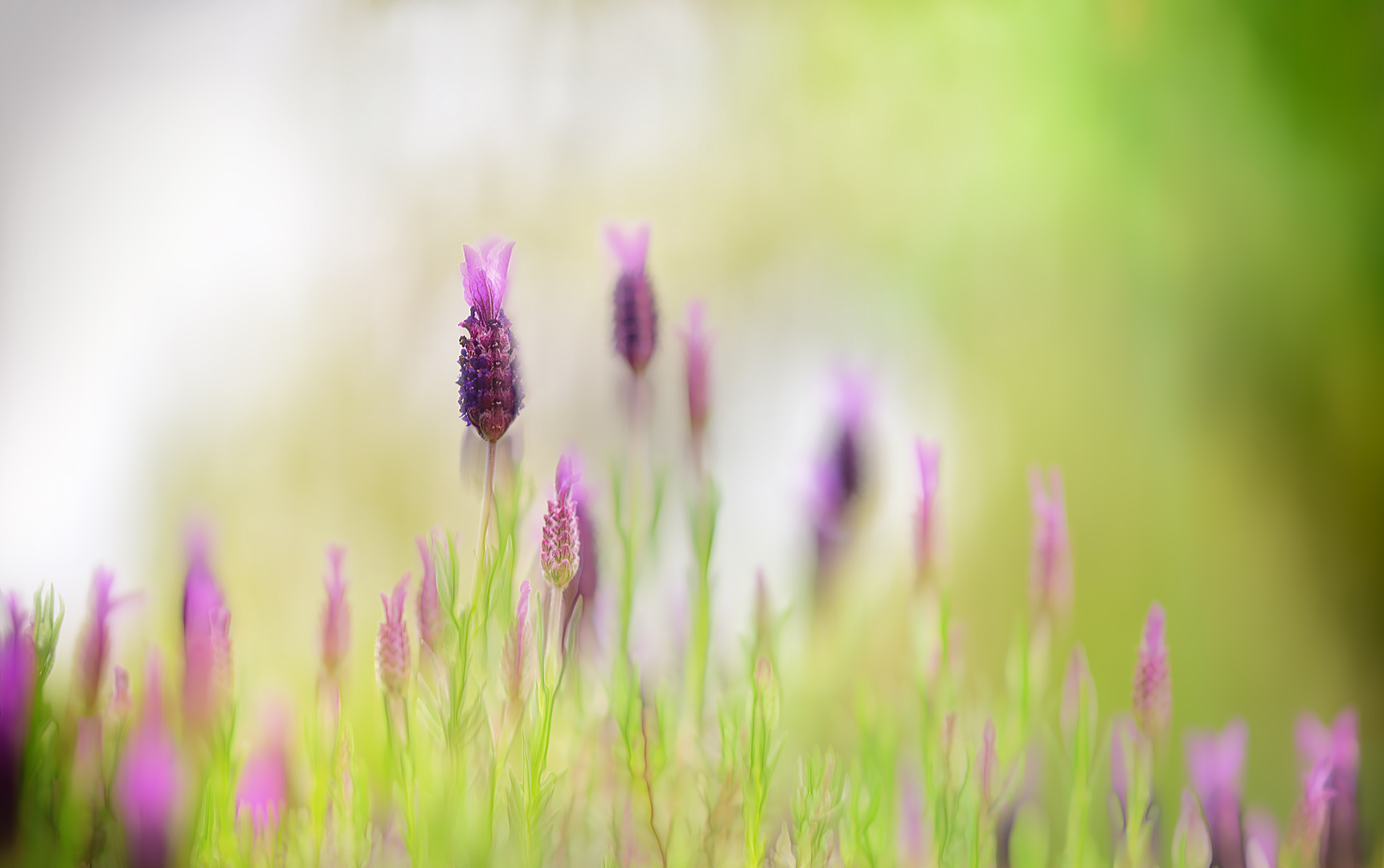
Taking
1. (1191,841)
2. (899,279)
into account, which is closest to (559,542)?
(1191,841)

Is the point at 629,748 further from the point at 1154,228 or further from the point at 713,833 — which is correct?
the point at 1154,228

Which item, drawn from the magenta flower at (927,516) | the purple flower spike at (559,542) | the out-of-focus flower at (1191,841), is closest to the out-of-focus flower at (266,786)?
the purple flower spike at (559,542)

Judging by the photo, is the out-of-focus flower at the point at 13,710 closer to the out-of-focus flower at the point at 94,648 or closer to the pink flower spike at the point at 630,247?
the out-of-focus flower at the point at 94,648

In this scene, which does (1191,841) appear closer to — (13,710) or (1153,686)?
(1153,686)

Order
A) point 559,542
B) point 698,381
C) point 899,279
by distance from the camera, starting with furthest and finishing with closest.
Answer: point 899,279 < point 698,381 < point 559,542

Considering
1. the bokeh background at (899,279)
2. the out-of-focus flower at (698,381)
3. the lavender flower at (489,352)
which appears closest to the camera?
the lavender flower at (489,352)

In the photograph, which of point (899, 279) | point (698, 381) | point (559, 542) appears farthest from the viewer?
point (899, 279)
